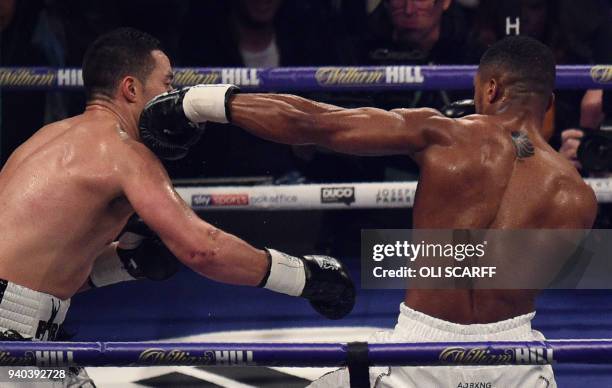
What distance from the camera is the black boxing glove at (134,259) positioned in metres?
3.95

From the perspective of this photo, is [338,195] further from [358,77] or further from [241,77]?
[241,77]

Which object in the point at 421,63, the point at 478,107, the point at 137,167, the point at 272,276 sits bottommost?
the point at 272,276

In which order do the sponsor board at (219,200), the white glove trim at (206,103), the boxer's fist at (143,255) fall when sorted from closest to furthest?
the white glove trim at (206,103)
the boxer's fist at (143,255)
the sponsor board at (219,200)

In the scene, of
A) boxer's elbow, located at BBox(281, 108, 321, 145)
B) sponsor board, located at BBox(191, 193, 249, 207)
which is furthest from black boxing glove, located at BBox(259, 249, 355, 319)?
sponsor board, located at BBox(191, 193, 249, 207)

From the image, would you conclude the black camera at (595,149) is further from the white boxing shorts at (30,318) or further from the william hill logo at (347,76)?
the white boxing shorts at (30,318)

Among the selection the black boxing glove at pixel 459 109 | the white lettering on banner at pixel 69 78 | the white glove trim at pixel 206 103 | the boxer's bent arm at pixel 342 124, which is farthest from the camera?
the white lettering on banner at pixel 69 78

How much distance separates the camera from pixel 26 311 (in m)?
3.45

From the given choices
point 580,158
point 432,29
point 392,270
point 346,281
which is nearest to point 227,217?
point 392,270

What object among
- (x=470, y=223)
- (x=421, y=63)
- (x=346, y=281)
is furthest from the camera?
(x=421, y=63)

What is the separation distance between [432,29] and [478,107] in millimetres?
2111

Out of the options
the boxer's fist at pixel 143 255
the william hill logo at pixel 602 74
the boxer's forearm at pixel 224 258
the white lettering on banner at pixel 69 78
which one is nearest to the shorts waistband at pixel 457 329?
the boxer's forearm at pixel 224 258

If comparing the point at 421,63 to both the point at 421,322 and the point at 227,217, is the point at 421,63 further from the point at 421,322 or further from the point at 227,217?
the point at 421,322

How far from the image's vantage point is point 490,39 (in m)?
5.58

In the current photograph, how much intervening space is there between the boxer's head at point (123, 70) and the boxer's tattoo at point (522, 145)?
4.18 feet
